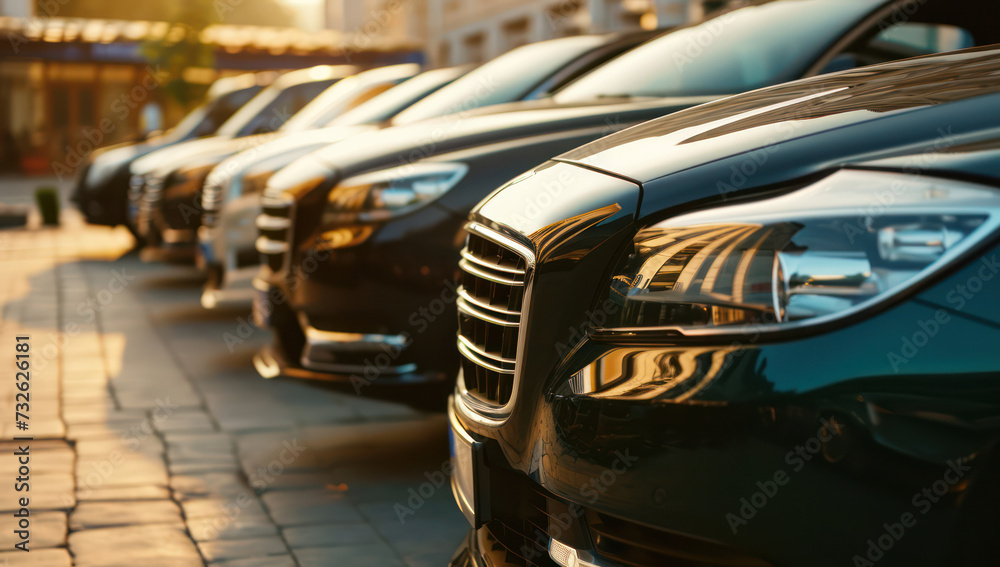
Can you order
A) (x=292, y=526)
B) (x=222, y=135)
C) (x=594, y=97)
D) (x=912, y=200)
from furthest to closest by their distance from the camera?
(x=222, y=135), (x=594, y=97), (x=292, y=526), (x=912, y=200)

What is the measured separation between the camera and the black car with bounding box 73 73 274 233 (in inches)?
422

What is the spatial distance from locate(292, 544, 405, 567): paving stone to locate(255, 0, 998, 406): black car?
55 centimetres

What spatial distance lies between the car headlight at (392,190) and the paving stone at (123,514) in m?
1.19

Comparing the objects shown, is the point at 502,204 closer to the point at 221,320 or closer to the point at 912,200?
the point at 912,200

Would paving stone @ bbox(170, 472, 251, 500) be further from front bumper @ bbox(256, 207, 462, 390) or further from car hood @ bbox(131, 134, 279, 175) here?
car hood @ bbox(131, 134, 279, 175)

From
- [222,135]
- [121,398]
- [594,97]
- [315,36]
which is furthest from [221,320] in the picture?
[315,36]

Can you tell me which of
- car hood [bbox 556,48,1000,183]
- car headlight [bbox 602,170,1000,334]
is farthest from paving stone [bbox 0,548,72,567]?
car headlight [bbox 602,170,1000,334]

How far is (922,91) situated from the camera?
173 centimetres

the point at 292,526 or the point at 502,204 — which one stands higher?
the point at 502,204

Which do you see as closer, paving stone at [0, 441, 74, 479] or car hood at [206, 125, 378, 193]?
paving stone at [0, 441, 74, 479]

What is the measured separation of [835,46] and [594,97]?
3.26 ft

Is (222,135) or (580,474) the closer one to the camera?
(580,474)

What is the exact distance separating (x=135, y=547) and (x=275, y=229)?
1.45 m

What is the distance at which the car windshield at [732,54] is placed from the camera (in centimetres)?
340
